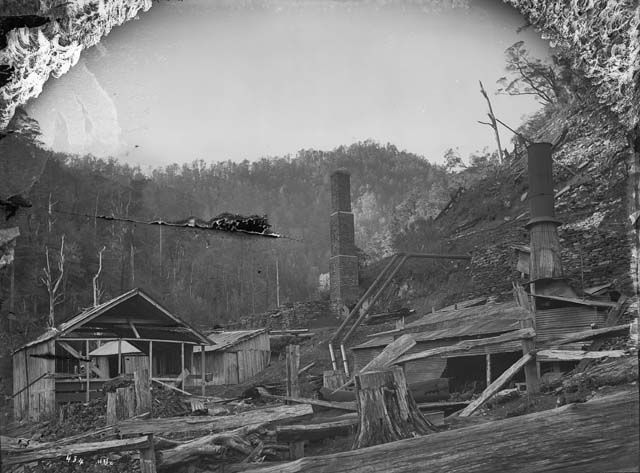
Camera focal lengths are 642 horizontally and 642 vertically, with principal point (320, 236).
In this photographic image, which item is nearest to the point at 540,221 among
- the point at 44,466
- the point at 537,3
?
the point at 537,3

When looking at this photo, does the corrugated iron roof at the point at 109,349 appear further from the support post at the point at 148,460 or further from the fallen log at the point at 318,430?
the support post at the point at 148,460

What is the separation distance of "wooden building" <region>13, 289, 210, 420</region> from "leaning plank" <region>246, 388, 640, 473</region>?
387cm

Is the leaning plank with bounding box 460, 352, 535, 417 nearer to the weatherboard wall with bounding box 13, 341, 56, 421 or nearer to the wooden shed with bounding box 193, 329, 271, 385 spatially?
the wooden shed with bounding box 193, 329, 271, 385

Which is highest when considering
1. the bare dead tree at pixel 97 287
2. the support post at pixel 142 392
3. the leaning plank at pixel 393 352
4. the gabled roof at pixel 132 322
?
the bare dead tree at pixel 97 287

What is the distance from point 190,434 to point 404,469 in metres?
4.38

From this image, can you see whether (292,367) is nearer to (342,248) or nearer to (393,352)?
(342,248)

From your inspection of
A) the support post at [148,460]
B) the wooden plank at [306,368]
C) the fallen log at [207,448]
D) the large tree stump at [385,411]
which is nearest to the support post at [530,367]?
the large tree stump at [385,411]

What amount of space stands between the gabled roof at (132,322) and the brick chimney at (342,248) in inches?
64.5

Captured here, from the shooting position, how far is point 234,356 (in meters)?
6.92

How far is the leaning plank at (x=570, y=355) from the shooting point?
4773 mm

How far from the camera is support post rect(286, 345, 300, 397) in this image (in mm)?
7596

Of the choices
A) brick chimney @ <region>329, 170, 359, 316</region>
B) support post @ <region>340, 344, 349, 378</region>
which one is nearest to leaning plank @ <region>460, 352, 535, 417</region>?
support post @ <region>340, 344, 349, 378</region>

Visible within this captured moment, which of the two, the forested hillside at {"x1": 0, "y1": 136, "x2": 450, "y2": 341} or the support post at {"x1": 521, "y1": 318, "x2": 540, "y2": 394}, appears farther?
the forested hillside at {"x1": 0, "y1": 136, "x2": 450, "y2": 341}

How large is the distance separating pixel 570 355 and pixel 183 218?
3.62 m
